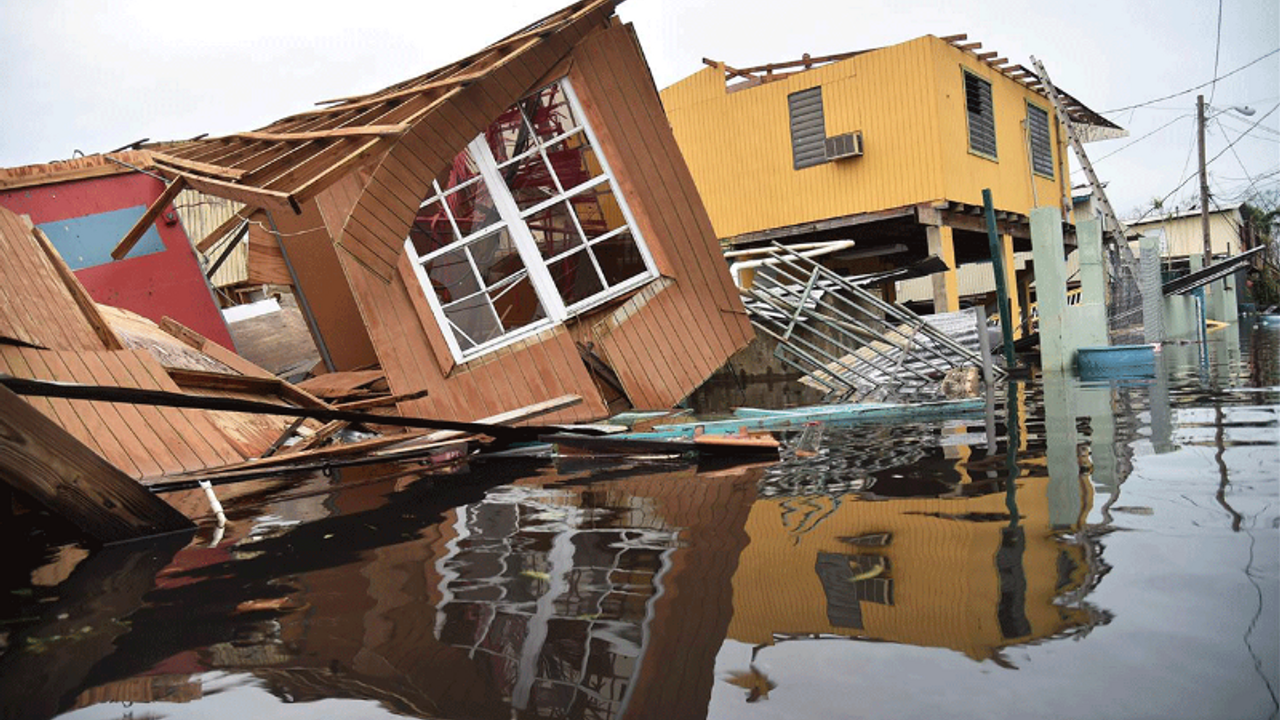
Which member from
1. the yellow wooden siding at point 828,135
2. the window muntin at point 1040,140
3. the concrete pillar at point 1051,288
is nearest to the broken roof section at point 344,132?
the concrete pillar at point 1051,288

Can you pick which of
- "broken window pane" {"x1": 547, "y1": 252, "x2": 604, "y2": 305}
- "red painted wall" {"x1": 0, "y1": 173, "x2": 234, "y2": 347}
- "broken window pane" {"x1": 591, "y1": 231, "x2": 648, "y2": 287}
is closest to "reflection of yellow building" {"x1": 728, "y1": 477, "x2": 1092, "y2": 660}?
"broken window pane" {"x1": 547, "y1": 252, "x2": 604, "y2": 305}

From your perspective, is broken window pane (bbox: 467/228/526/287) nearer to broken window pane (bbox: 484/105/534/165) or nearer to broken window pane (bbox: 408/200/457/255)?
Result: broken window pane (bbox: 408/200/457/255)

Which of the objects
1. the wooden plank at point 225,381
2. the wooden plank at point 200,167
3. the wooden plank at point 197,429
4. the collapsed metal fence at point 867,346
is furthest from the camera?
the collapsed metal fence at point 867,346

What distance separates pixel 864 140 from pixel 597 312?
11.5 m

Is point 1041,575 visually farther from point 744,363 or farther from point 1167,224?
point 1167,224

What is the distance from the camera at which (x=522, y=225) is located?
1061 centimetres

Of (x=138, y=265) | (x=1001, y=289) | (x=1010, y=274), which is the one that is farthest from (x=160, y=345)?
(x=1010, y=274)

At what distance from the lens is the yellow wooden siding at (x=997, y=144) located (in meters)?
20.0

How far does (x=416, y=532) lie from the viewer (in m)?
4.99

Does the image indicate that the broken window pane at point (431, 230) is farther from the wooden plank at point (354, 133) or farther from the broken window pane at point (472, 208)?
the wooden plank at point (354, 133)

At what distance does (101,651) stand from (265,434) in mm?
5365

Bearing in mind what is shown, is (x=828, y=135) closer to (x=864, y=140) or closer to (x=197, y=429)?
(x=864, y=140)

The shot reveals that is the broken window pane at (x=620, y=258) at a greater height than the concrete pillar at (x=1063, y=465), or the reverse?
the broken window pane at (x=620, y=258)

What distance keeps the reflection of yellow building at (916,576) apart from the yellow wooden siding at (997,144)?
15134 millimetres
